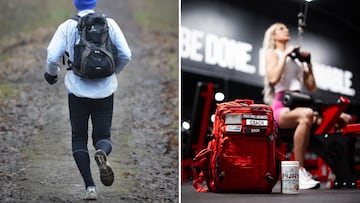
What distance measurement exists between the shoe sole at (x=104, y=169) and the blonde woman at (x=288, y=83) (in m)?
1.63

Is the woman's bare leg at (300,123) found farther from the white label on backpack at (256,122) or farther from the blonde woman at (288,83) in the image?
the white label on backpack at (256,122)

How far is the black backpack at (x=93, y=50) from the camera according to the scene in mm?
3531

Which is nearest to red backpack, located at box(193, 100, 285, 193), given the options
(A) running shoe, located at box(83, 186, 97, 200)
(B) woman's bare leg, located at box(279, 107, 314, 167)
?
(B) woman's bare leg, located at box(279, 107, 314, 167)

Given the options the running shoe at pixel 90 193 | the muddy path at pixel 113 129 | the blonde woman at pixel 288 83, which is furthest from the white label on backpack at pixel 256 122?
the running shoe at pixel 90 193

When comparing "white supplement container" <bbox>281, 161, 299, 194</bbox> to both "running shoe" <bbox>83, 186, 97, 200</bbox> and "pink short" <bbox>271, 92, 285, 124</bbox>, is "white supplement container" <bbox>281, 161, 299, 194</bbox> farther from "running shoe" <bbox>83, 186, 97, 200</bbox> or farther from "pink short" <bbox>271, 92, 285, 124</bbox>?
"running shoe" <bbox>83, 186, 97, 200</bbox>

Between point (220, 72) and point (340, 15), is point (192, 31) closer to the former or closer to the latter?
point (220, 72)

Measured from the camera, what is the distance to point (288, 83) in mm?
4773

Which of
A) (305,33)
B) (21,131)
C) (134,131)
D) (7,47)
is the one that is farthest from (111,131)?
(305,33)

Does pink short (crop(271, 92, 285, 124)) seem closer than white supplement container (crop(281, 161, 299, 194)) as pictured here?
No

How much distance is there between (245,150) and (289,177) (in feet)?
1.13

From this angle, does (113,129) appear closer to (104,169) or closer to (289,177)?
(104,169)

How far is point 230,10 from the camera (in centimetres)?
650

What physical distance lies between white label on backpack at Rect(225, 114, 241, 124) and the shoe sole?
885 mm

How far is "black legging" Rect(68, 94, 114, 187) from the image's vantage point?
357 centimetres
